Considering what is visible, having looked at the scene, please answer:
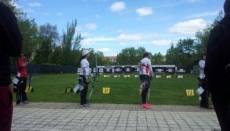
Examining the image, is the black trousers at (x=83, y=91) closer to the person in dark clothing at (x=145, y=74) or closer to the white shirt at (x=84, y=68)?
the white shirt at (x=84, y=68)

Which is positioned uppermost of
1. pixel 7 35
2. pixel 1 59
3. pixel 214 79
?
pixel 7 35

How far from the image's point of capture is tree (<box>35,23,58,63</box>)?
264 ft

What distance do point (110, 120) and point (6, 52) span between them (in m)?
5.62

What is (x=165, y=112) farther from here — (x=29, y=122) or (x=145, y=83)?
(x=29, y=122)

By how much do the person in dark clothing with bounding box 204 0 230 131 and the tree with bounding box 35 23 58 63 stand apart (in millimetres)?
70818

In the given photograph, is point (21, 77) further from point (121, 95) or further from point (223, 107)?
point (223, 107)

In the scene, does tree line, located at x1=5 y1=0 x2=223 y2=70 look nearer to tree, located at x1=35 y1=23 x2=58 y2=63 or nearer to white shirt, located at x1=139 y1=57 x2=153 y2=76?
tree, located at x1=35 y1=23 x2=58 y2=63

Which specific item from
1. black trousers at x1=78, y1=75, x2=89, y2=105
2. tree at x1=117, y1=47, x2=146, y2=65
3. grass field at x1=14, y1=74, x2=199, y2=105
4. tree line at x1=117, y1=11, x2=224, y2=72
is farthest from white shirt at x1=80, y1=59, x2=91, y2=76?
tree at x1=117, y1=47, x2=146, y2=65

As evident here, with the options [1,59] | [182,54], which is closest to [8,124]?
[1,59]

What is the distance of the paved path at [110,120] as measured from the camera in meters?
7.20

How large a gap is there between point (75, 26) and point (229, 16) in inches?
3714

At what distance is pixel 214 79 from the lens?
10.8 feet

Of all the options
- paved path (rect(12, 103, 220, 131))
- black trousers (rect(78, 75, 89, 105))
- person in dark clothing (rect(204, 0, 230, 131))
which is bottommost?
paved path (rect(12, 103, 220, 131))

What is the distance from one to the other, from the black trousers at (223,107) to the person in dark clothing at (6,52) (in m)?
2.15
